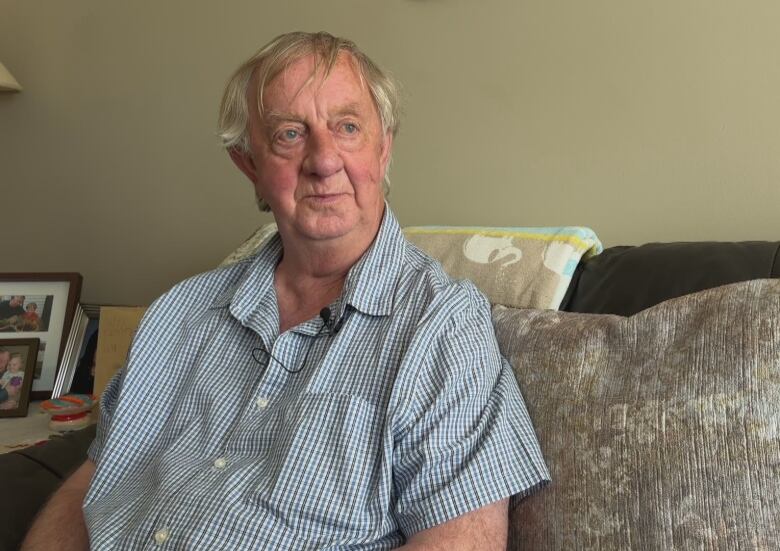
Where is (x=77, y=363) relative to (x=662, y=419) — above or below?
below

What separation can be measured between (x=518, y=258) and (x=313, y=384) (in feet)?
1.59

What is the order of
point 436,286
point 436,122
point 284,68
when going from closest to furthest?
1. point 436,286
2. point 284,68
3. point 436,122

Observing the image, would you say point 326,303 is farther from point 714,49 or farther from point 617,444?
point 714,49

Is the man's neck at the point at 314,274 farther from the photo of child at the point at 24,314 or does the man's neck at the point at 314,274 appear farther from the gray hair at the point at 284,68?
the photo of child at the point at 24,314

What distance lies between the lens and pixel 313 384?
101 cm

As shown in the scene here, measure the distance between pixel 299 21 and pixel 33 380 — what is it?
1.43m

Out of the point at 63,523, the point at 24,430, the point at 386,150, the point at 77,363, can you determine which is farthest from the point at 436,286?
the point at 77,363

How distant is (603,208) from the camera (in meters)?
1.48

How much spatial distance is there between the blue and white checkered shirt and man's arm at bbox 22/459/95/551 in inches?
2.1

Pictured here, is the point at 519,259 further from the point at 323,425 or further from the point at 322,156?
the point at 323,425

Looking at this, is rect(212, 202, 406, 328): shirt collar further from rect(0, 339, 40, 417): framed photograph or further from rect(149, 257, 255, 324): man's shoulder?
rect(0, 339, 40, 417): framed photograph

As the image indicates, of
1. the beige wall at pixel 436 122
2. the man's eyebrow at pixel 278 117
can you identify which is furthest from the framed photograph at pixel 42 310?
the man's eyebrow at pixel 278 117

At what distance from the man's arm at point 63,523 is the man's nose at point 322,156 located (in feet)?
2.16

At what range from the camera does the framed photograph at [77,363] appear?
2277mm
